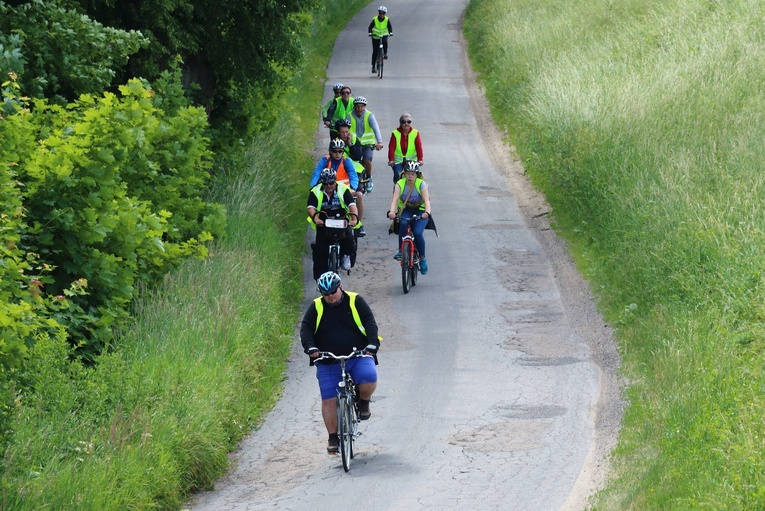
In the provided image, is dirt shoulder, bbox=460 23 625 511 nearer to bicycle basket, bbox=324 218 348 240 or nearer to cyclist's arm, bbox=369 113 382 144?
cyclist's arm, bbox=369 113 382 144

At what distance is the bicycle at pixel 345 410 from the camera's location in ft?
37.4

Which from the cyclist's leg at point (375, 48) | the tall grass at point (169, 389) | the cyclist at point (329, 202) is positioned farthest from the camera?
the cyclist's leg at point (375, 48)

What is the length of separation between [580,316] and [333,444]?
228 inches

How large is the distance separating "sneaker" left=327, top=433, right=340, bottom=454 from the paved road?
0.18 m

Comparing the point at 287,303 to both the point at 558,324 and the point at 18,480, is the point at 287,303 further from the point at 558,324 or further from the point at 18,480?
the point at 18,480

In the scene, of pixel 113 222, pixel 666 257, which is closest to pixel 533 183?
pixel 666 257

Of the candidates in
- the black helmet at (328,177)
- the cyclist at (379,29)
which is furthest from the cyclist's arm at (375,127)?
the cyclist at (379,29)

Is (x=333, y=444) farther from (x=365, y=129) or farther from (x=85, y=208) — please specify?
(x=365, y=129)

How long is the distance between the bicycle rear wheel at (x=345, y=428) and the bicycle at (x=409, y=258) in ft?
20.2

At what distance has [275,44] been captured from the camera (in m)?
19.2

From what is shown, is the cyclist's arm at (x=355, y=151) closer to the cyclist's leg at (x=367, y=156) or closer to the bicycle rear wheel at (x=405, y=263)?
the cyclist's leg at (x=367, y=156)

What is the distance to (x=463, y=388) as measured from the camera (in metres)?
13.9

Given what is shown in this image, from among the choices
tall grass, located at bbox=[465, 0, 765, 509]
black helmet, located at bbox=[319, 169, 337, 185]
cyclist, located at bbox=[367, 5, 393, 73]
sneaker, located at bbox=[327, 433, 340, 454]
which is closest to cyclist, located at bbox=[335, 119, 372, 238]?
black helmet, located at bbox=[319, 169, 337, 185]

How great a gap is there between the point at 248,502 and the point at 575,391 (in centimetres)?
450
